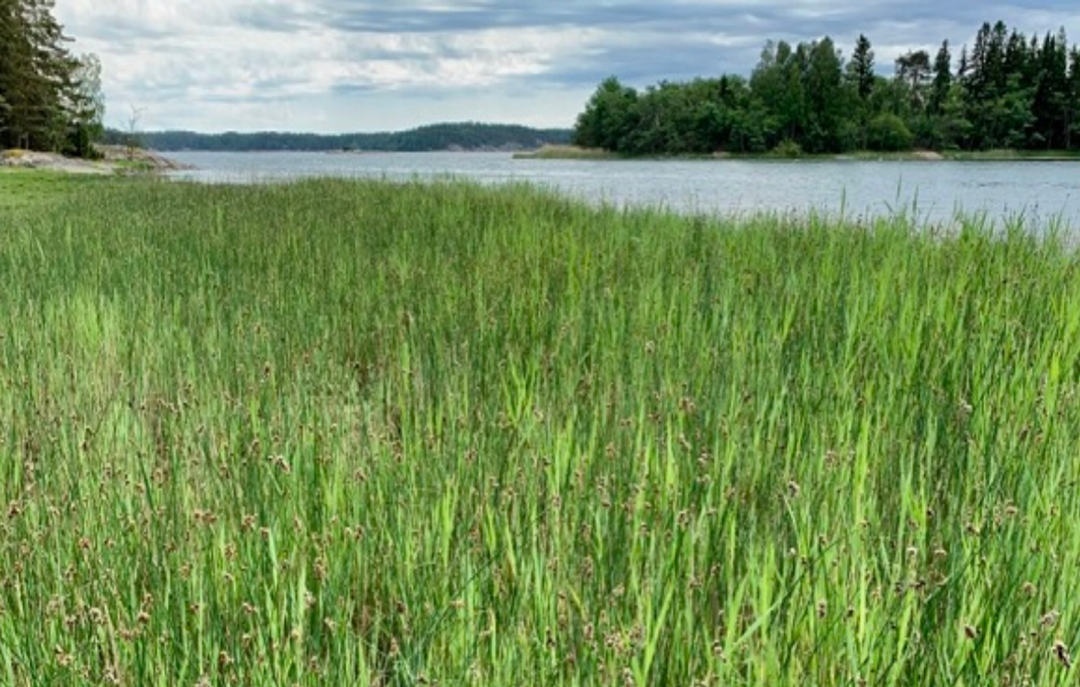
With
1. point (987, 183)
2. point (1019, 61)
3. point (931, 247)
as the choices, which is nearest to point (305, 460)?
point (931, 247)

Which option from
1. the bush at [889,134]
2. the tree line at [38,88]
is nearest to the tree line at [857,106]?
the bush at [889,134]

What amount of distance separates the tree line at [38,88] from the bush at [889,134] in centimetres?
6442

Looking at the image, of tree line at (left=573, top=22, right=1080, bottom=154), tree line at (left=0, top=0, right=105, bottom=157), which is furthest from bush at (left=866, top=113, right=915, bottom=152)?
tree line at (left=0, top=0, right=105, bottom=157)

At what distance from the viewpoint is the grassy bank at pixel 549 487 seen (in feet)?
6.11

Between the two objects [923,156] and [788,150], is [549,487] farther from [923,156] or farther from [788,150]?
[788,150]

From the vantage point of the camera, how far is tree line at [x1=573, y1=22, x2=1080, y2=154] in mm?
78312

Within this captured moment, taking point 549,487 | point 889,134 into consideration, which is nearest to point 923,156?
point 889,134

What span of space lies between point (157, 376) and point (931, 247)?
554 centimetres

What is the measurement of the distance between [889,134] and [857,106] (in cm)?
718

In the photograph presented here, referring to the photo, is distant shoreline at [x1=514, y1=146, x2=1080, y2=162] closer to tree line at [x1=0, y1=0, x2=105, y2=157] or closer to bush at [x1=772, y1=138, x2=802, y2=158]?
bush at [x1=772, y1=138, x2=802, y2=158]

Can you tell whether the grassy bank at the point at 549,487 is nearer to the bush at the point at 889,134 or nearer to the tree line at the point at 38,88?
the tree line at the point at 38,88

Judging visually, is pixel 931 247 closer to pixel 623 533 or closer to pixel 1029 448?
pixel 1029 448

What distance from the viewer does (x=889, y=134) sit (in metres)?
82.1

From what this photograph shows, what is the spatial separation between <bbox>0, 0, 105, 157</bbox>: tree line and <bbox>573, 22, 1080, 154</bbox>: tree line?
58592 millimetres
